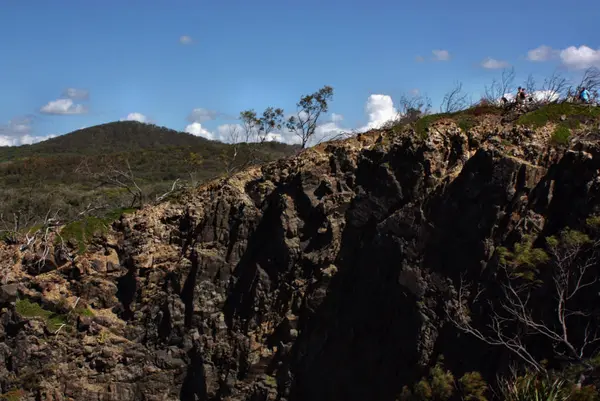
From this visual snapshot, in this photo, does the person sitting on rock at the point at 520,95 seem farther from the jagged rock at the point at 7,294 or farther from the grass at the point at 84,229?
the jagged rock at the point at 7,294

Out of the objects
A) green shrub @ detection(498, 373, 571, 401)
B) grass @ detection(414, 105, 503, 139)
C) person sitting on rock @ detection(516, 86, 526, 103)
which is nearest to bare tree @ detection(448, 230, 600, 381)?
green shrub @ detection(498, 373, 571, 401)

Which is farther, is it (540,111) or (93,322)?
(93,322)

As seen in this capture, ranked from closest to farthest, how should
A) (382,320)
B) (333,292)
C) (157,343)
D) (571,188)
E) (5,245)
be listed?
1. (571,188)
2. (382,320)
3. (333,292)
4. (157,343)
5. (5,245)

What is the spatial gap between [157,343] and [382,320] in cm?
705

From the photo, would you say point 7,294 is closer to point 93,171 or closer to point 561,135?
point 561,135

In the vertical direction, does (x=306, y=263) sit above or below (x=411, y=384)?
above

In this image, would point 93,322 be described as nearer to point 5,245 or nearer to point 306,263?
point 5,245

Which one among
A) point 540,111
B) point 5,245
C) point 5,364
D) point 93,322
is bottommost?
point 5,364

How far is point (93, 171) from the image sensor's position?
1624 inches

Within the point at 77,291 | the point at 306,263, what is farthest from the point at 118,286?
the point at 306,263

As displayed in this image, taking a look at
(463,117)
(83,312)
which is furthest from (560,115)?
(83,312)

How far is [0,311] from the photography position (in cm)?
1622

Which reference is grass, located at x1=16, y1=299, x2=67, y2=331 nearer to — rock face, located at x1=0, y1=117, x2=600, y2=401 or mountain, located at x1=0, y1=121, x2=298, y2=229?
rock face, located at x1=0, y1=117, x2=600, y2=401

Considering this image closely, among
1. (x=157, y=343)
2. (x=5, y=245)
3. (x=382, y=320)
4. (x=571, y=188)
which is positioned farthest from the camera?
(x=5, y=245)
